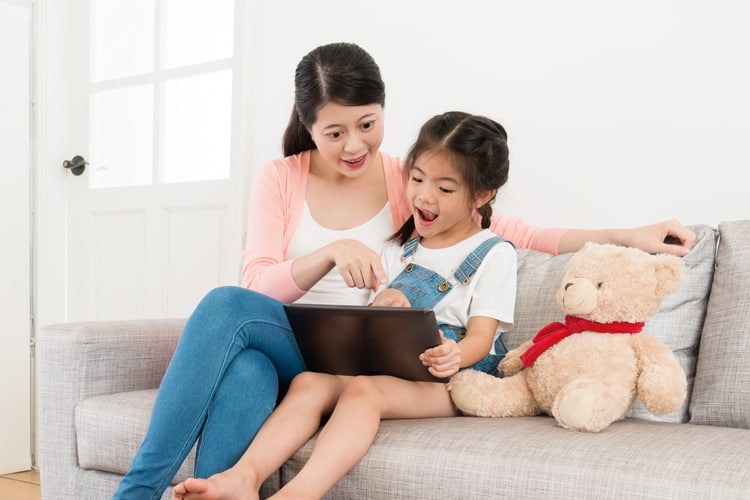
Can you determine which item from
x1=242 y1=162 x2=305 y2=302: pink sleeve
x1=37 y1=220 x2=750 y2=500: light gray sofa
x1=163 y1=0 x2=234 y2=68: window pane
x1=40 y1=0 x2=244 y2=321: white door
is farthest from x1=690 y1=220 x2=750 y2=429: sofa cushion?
x1=163 y1=0 x2=234 y2=68: window pane

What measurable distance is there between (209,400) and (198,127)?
1.91 m

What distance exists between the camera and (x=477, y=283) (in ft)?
4.85

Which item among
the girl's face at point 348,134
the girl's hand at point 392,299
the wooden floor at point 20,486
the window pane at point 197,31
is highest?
the window pane at point 197,31

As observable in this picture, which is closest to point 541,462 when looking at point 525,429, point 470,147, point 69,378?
point 525,429

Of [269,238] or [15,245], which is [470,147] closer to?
[269,238]

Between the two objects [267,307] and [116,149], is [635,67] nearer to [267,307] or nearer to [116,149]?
[267,307]

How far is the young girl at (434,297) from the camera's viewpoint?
1.22m

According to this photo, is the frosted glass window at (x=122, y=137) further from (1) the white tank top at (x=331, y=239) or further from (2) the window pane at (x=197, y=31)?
(1) the white tank top at (x=331, y=239)

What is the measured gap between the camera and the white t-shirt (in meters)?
1.44

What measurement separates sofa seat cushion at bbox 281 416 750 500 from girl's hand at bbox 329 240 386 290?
9.7 inches

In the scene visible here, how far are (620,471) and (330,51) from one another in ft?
3.29

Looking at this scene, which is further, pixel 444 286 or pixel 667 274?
pixel 444 286

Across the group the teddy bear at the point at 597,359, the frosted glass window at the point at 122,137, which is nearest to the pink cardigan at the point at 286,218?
the teddy bear at the point at 597,359

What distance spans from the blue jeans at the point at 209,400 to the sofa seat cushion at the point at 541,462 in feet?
0.40
